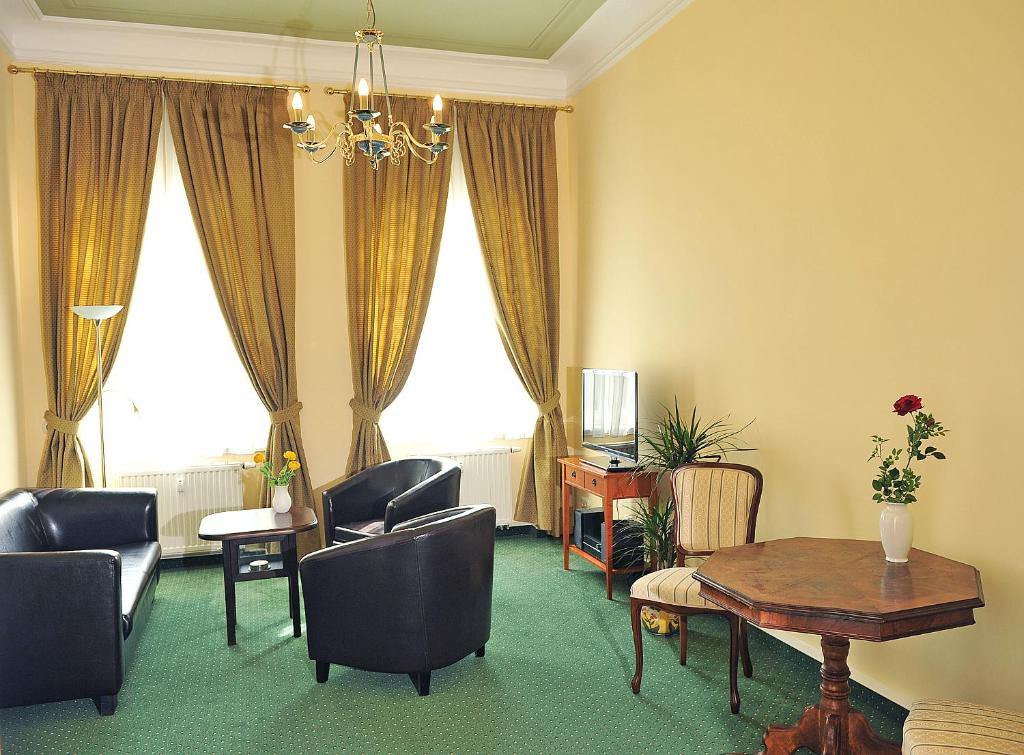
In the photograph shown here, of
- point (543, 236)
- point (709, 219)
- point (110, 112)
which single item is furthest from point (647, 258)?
point (110, 112)

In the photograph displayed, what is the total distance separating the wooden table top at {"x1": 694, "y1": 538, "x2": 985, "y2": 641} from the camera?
242 cm

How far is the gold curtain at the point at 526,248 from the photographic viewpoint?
612 cm

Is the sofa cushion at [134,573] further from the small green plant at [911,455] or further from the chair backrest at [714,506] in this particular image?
the small green plant at [911,455]

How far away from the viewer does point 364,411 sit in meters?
5.88

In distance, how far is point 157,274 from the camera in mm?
5586

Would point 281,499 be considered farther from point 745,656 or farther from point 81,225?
point 745,656

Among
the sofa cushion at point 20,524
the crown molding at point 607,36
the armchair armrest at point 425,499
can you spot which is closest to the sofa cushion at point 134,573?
the sofa cushion at point 20,524

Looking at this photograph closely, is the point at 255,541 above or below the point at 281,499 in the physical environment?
below

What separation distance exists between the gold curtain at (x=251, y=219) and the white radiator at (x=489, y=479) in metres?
1.18

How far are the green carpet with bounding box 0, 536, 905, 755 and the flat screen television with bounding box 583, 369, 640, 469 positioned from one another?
0.98 m

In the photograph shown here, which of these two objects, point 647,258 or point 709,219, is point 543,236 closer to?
point 647,258

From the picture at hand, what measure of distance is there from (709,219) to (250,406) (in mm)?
3311

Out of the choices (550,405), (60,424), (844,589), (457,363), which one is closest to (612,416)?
(550,405)

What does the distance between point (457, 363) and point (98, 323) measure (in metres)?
2.41
